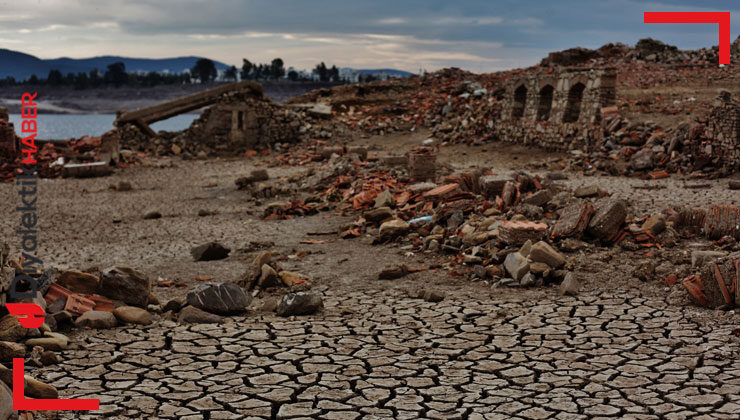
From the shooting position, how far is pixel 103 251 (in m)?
10.0

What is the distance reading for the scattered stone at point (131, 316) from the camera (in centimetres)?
602

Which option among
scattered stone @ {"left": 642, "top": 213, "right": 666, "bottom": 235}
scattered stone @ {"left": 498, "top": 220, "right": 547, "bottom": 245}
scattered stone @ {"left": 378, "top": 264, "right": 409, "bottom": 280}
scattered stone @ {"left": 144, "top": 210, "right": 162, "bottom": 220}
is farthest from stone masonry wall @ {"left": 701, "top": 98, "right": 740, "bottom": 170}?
scattered stone @ {"left": 144, "top": 210, "right": 162, "bottom": 220}

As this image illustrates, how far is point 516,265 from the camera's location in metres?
7.33

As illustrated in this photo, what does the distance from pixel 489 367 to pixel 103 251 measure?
7321mm

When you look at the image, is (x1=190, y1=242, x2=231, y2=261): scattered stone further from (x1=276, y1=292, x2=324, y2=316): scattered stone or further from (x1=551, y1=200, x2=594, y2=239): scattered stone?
(x1=551, y1=200, x2=594, y2=239): scattered stone

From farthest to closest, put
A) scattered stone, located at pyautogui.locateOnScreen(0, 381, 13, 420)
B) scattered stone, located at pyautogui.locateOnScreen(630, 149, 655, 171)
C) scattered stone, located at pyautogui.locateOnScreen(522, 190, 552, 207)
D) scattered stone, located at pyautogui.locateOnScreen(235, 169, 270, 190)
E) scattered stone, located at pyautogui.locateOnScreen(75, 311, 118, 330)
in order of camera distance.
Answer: scattered stone, located at pyautogui.locateOnScreen(235, 169, 270, 190) → scattered stone, located at pyautogui.locateOnScreen(630, 149, 655, 171) → scattered stone, located at pyautogui.locateOnScreen(522, 190, 552, 207) → scattered stone, located at pyautogui.locateOnScreen(75, 311, 118, 330) → scattered stone, located at pyautogui.locateOnScreen(0, 381, 13, 420)

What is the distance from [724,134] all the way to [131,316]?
478 inches

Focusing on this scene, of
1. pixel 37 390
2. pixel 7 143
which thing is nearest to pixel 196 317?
pixel 37 390

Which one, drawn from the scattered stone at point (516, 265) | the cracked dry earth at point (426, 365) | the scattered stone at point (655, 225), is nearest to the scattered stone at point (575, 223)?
the scattered stone at point (655, 225)

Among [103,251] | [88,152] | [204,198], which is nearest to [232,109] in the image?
[88,152]

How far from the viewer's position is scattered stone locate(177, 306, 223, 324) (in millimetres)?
6191

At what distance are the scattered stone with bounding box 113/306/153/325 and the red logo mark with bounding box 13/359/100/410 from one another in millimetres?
1705

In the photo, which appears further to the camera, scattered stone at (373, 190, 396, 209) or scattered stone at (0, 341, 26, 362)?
scattered stone at (373, 190, 396, 209)

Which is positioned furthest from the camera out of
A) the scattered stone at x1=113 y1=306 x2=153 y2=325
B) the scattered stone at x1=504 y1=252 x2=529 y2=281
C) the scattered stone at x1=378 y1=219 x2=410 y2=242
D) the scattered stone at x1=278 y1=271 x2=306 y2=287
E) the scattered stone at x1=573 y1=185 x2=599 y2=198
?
the scattered stone at x1=573 y1=185 x2=599 y2=198
